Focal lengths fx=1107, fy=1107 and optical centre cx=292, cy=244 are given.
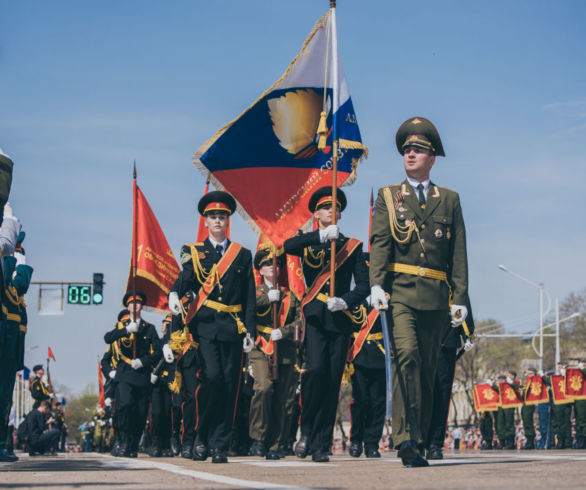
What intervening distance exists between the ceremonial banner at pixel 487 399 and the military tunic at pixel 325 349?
18.9 m

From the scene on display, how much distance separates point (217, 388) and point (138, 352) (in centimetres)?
523

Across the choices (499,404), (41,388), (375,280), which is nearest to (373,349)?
(375,280)

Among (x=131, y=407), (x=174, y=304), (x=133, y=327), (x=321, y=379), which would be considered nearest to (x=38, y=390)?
(x=131, y=407)

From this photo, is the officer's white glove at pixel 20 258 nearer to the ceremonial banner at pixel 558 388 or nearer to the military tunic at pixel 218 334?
the military tunic at pixel 218 334

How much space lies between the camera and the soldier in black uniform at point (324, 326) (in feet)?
31.6

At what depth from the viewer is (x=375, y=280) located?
7.84m

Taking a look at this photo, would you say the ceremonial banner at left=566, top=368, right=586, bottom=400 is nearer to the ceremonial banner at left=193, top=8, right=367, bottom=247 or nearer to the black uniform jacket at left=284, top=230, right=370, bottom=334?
the ceremonial banner at left=193, top=8, right=367, bottom=247

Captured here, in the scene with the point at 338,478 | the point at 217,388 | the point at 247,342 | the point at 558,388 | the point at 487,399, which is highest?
the point at 247,342

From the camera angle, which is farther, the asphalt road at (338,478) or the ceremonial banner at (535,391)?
the ceremonial banner at (535,391)

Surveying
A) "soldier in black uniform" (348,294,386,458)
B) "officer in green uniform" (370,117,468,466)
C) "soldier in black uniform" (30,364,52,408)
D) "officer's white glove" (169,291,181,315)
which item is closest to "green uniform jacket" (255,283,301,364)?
"soldier in black uniform" (348,294,386,458)

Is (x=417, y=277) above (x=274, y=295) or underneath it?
underneath

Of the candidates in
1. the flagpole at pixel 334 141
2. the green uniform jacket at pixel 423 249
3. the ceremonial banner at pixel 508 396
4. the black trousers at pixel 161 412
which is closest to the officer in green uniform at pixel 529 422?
the ceremonial banner at pixel 508 396

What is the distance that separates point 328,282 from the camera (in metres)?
9.80

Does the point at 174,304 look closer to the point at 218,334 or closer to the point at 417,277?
the point at 218,334
